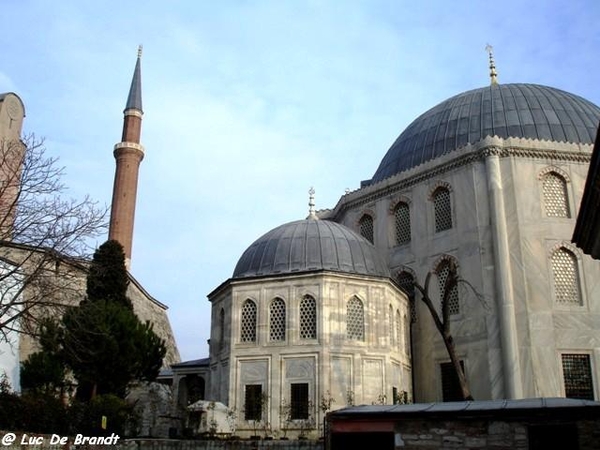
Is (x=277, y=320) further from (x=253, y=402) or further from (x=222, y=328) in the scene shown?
(x=253, y=402)

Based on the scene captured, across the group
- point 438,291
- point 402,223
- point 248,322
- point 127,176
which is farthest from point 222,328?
point 127,176

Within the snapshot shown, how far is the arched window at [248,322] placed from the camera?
2122 cm

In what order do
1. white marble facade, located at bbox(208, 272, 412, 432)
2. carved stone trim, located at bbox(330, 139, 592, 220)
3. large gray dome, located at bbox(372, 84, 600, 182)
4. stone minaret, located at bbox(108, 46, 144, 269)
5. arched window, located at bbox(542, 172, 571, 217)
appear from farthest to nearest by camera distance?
stone minaret, located at bbox(108, 46, 144, 269)
large gray dome, located at bbox(372, 84, 600, 182)
carved stone trim, located at bbox(330, 139, 592, 220)
arched window, located at bbox(542, 172, 571, 217)
white marble facade, located at bbox(208, 272, 412, 432)

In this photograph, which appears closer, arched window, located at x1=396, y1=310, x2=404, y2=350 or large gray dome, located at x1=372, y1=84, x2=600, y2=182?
arched window, located at x1=396, y1=310, x2=404, y2=350

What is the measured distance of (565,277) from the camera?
22031 mm

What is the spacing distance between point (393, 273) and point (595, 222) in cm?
1704

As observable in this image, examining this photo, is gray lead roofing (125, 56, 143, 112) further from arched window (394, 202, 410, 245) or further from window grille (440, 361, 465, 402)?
window grille (440, 361, 465, 402)

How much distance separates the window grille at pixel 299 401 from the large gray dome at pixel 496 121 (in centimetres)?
1104

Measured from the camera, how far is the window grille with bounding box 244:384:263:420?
65.2 feet

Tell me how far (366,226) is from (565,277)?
853 centimetres

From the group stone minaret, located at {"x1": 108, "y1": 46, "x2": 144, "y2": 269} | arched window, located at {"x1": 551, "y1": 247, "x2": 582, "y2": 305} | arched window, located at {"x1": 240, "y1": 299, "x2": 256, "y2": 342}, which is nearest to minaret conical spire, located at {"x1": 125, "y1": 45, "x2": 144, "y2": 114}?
stone minaret, located at {"x1": 108, "y1": 46, "x2": 144, "y2": 269}

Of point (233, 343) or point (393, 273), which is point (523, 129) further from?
point (233, 343)

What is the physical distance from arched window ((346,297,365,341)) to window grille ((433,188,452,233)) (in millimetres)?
5399

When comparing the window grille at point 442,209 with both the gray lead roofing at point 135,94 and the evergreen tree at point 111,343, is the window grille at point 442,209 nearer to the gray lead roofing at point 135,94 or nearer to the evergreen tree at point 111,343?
the evergreen tree at point 111,343
